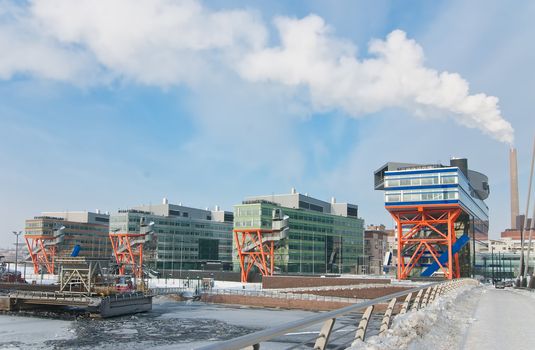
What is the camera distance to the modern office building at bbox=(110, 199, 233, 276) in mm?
156375

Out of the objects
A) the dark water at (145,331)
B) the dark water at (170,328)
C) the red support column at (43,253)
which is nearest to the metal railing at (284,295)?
the dark water at (170,328)

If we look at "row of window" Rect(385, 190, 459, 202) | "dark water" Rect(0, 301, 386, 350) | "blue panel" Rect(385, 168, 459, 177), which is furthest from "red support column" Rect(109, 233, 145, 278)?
"blue panel" Rect(385, 168, 459, 177)

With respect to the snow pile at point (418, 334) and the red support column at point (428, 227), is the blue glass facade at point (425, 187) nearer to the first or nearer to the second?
the red support column at point (428, 227)

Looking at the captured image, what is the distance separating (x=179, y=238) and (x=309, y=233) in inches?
2057

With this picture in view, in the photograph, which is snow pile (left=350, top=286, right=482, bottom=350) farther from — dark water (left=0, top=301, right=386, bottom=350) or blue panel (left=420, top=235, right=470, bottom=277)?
blue panel (left=420, top=235, right=470, bottom=277)

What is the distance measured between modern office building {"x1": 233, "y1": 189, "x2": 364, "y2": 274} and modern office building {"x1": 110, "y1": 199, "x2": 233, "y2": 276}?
1221 inches

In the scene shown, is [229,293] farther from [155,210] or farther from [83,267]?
[155,210]

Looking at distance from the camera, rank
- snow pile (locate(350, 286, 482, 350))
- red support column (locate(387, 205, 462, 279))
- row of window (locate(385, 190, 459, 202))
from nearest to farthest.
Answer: snow pile (locate(350, 286, 482, 350))
row of window (locate(385, 190, 459, 202))
red support column (locate(387, 205, 462, 279))

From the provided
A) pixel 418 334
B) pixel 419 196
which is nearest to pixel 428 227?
pixel 419 196

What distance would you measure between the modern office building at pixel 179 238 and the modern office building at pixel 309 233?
102 ft

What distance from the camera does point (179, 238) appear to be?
17362cm

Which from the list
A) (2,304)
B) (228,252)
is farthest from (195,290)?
(228,252)

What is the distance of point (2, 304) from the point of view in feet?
279

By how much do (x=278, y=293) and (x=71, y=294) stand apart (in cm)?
3407
